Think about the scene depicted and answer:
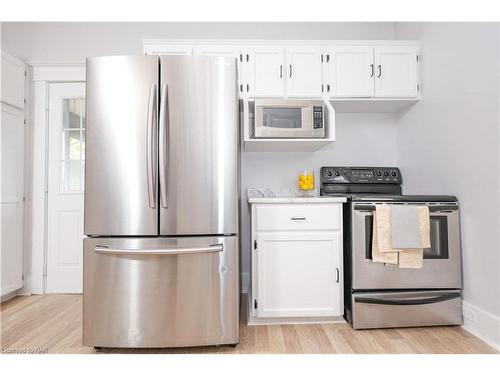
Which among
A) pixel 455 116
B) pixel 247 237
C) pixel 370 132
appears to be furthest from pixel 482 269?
pixel 247 237

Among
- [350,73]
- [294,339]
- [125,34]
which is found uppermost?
[125,34]

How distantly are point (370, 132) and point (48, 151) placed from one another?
10.4ft

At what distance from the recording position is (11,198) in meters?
2.84

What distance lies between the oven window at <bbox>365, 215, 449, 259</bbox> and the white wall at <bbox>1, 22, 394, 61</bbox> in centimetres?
195

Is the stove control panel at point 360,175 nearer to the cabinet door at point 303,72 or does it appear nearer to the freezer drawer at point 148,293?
the cabinet door at point 303,72

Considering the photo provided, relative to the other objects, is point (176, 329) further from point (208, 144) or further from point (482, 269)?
point (482, 269)

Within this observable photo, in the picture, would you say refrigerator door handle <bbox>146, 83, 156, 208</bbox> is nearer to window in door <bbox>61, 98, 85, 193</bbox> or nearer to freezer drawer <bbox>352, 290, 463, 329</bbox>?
freezer drawer <bbox>352, 290, 463, 329</bbox>

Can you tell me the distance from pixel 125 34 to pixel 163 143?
1995 millimetres

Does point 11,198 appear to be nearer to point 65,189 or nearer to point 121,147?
point 65,189

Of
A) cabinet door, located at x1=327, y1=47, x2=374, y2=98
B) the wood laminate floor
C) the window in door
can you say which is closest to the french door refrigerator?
the wood laminate floor

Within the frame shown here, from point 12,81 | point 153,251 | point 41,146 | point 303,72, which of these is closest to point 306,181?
point 303,72

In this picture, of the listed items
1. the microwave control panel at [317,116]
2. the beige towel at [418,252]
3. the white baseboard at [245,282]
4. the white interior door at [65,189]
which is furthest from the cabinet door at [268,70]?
the white interior door at [65,189]

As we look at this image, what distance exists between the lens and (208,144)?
1.84 metres

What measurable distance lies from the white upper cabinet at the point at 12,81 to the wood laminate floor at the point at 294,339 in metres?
1.86
